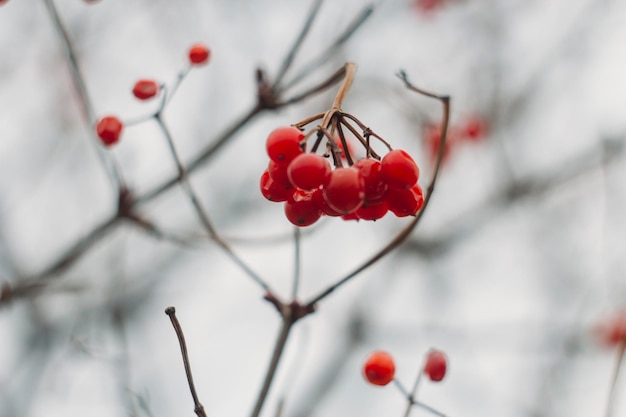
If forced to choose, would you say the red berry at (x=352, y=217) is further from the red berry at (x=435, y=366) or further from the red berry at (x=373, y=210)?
the red berry at (x=435, y=366)

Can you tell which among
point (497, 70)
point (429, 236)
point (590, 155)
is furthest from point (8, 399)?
point (590, 155)

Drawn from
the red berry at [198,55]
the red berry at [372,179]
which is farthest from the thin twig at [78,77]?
the red berry at [372,179]

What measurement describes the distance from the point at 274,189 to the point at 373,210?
29 cm

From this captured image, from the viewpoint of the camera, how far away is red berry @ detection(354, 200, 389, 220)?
1.69 meters

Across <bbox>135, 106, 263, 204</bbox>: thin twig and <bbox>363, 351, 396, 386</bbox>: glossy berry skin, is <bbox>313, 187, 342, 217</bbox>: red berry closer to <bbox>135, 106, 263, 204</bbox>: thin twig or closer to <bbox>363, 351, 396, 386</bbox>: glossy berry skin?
<bbox>363, 351, 396, 386</bbox>: glossy berry skin

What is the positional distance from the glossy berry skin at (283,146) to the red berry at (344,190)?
0.48ft

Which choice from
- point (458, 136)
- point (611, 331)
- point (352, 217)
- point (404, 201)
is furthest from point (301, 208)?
point (611, 331)

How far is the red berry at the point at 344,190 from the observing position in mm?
1474

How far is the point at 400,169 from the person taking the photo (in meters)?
1.55

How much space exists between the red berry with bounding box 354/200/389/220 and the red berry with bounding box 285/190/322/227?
4.9 inches

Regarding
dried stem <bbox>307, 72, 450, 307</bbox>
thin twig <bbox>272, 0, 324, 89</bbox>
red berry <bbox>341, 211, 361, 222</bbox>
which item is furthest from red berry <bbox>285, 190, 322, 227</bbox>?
thin twig <bbox>272, 0, 324, 89</bbox>

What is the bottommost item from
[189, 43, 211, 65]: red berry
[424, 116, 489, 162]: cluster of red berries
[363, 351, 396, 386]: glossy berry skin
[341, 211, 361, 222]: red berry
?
[363, 351, 396, 386]: glossy berry skin

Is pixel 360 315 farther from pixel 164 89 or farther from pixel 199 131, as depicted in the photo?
pixel 164 89

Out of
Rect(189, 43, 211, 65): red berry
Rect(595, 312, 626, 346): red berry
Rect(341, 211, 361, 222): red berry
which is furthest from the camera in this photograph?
Rect(595, 312, 626, 346): red berry
